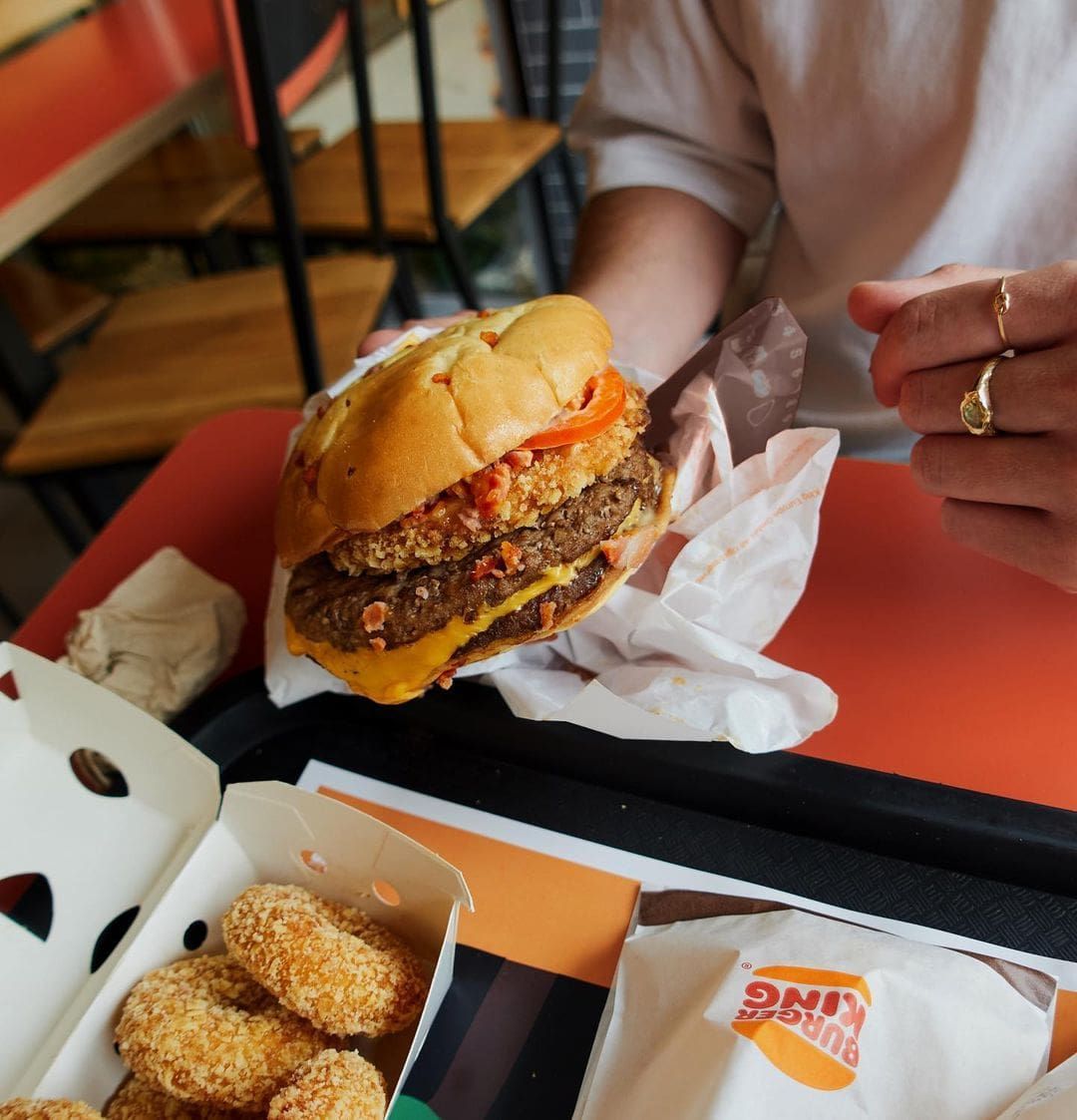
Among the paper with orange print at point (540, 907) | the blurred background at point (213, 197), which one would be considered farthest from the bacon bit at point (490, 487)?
the blurred background at point (213, 197)

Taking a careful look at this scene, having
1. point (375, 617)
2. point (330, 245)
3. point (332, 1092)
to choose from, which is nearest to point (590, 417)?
point (375, 617)

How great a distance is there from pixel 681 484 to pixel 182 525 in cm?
80

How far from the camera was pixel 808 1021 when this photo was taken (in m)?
0.67

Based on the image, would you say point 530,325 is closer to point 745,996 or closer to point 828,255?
point 828,255

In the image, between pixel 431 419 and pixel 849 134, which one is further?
pixel 849 134

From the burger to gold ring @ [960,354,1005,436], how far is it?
32cm

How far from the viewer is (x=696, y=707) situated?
2.89 feet

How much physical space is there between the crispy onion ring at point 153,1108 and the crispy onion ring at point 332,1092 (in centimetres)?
8

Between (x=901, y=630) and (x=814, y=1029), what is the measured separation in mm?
522

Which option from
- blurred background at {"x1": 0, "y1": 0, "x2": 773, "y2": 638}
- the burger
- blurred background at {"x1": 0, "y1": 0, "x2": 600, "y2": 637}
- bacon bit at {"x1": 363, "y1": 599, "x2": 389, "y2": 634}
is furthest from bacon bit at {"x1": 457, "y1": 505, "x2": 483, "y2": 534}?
blurred background at {"x1": 0, "y1": 0, "x2": 600, "y2": 637}

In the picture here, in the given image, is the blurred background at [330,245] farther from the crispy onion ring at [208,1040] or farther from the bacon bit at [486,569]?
the crispy onion ring at [208,1040]

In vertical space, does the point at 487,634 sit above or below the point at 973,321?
below

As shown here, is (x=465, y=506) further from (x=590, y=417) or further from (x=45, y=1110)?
(x=45, y=1110)

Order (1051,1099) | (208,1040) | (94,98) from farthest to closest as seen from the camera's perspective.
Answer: (94,98) < (208,1040) < (1051,1099)
